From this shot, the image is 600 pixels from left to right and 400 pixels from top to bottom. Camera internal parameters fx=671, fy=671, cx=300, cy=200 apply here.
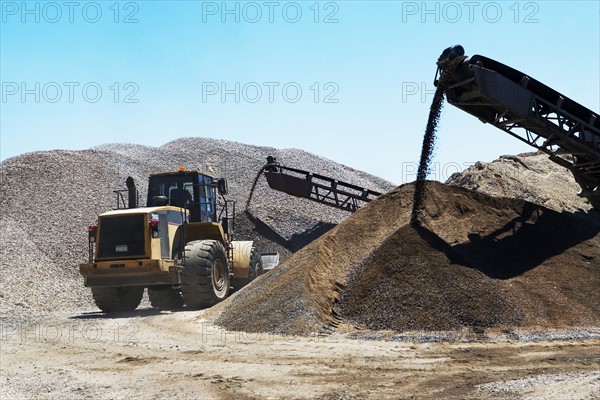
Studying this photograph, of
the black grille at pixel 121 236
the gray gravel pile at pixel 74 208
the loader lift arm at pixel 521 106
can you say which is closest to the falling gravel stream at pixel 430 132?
the loader lift arm at pixel 521 106

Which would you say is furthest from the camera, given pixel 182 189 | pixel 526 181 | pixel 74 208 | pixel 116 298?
pixel 74 208

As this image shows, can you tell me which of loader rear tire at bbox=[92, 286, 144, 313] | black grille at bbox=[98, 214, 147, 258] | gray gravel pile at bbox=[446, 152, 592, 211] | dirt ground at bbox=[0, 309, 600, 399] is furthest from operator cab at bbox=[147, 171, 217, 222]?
gray gravel pile at bbox=[446, 152, 592, 211]

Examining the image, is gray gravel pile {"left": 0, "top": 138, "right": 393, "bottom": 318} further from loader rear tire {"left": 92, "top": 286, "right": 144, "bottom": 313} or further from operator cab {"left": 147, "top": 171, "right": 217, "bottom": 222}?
operator cab {"left": 147, "top": 171, "right": 217, "bottom": 222}

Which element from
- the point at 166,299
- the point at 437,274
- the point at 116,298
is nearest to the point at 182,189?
the point at 166,299

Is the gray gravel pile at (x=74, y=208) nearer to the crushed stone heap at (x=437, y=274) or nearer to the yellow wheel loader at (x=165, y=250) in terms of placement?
the yellow wheel loader at (x=165, y=250)

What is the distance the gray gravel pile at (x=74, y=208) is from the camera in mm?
19547

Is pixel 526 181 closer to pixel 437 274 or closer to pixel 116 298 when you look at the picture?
pixel 437 274

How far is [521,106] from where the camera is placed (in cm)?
1523

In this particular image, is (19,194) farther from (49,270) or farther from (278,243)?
(278,243)

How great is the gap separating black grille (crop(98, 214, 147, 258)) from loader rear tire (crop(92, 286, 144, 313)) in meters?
1.14

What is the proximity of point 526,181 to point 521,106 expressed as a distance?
6140 mm

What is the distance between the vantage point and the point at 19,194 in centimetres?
2639

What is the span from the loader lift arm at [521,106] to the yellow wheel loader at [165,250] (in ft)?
20.5

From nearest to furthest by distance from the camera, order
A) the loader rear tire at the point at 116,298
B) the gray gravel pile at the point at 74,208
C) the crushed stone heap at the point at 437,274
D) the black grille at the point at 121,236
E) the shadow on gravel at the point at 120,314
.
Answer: the crushed stone heap at the point at 437,274, the black grille at the point at 121,236, the shadow on gravel at the point at 120,314, the loader rear tire at the point at 116,298, the gray gravel pile at the point at 74,208
